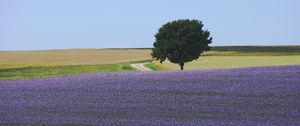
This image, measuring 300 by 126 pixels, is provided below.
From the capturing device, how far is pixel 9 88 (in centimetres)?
1195

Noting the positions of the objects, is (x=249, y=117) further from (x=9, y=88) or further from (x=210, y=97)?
(x=9, y=88)

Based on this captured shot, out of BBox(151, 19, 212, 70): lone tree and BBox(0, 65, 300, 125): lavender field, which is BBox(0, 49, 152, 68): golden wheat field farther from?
BBox(0, 65, 300, 125): lavender field

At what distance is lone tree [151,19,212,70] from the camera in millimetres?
45031

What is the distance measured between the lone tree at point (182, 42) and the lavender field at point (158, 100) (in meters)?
32.2

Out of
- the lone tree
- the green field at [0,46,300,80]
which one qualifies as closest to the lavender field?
the green field at [0,46,300,80]

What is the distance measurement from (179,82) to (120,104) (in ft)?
7.64

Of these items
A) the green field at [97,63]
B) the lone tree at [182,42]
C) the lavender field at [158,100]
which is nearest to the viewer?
the lavender field at [158,100]

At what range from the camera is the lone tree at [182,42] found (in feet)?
148

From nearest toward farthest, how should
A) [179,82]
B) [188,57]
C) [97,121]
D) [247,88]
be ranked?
[97,121] → [247,88] → [179,82] → [188,57]

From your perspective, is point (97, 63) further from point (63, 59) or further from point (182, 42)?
point (182, 42)

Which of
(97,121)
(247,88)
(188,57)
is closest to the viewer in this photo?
(97,121)

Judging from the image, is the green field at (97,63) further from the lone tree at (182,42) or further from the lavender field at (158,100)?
the lavender field at (158,100)

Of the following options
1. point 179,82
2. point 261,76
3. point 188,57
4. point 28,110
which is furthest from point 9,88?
point 188,57

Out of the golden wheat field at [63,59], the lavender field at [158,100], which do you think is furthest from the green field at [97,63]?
the lavender field at [158,100]
